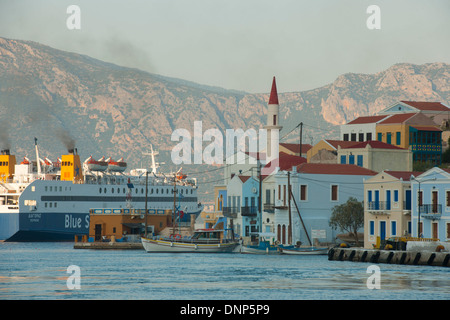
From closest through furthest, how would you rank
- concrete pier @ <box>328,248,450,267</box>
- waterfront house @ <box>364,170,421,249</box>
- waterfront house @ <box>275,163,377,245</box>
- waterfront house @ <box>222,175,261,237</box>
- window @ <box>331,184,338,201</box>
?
concrete pier @ <box>328,248,450,267</box>, waterfront house @ <box>364,170,421,249</box>, waterfront house @ <box>275,163,377,245</box>, window @ <box>331,184,338,201</box>, waterfront house @ <box>222,175,261,237</box>

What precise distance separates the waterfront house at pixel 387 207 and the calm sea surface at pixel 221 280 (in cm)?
500

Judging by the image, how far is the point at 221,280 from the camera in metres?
59.0

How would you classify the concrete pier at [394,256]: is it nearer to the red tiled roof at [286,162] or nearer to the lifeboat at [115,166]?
the red tiled roof at [286,162]

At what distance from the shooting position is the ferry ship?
140m

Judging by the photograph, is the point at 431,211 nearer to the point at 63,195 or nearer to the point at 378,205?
the point at 378,205

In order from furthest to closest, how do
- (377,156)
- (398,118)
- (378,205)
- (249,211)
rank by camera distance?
(398,118) < (249,211) < (377,156) < (378,205)

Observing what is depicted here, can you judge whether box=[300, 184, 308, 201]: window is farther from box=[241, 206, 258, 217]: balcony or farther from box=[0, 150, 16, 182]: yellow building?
box=[0, 150, 16, 182]: yellow building

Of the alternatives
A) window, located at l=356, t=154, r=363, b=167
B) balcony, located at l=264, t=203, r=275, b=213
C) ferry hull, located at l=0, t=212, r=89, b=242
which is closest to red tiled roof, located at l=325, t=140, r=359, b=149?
window, located at l=356, t=154, r=363, b=167

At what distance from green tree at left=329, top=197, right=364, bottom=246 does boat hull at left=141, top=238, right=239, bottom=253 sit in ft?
36.9

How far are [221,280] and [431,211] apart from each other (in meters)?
22.1

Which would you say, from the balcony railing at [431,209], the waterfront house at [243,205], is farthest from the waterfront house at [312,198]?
the balcony railing at [431,209]

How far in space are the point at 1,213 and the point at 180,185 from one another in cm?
3476

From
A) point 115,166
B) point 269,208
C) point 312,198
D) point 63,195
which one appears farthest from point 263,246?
point 115,166
